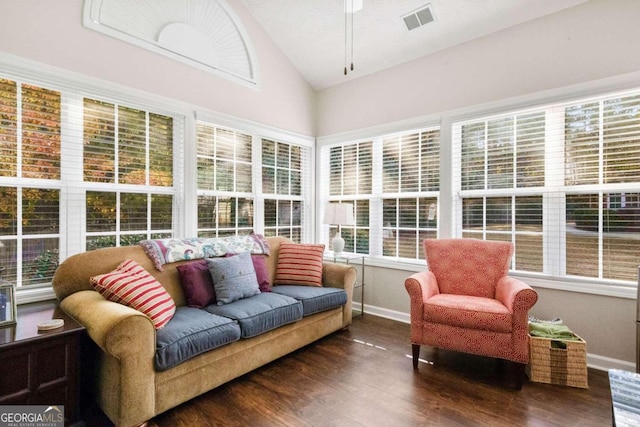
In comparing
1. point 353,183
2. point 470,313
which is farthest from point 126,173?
point 470,313

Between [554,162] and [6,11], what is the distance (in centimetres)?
433

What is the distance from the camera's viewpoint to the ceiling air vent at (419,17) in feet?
9.94

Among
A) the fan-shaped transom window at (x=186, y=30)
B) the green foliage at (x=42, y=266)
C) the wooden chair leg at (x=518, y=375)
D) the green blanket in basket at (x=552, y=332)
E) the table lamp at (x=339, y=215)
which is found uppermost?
the fan-shaped transom window at (x=186, y=30)

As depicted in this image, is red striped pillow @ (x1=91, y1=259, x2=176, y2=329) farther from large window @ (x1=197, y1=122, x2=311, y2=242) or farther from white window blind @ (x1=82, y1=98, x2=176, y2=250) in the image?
large window @ (x1=197, y1=122, x2=311, y2=242)

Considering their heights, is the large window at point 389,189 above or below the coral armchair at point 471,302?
above

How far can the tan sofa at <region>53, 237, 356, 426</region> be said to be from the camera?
1693 millimetres

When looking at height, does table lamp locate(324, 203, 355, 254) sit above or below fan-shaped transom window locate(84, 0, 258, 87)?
below

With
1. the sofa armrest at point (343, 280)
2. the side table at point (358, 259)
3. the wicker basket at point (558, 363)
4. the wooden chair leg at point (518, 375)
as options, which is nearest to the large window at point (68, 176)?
the sofa armrest at point (343, 280)

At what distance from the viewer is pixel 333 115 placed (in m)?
4.40

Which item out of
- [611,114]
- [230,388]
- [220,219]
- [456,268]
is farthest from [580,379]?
[220,219]

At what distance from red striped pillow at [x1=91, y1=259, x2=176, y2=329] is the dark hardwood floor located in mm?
608

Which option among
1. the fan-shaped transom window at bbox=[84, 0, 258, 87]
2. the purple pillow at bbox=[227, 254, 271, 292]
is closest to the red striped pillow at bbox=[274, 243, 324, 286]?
the purple pillow at bbox=[227, 254, 271, 292]

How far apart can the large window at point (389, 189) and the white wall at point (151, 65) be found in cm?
88

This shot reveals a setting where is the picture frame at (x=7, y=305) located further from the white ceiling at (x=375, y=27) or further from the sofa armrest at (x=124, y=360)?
the white ceiling at (x=375, y=27)
